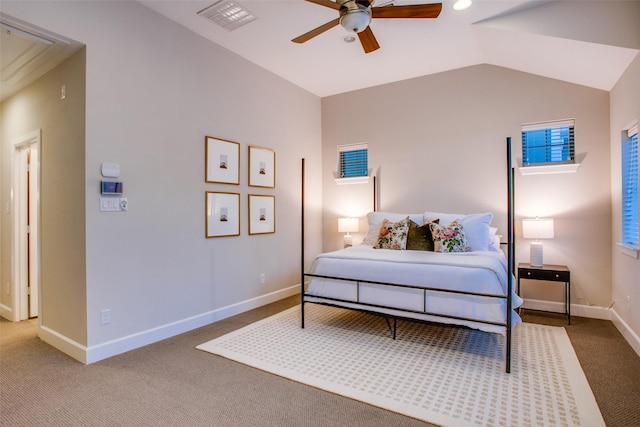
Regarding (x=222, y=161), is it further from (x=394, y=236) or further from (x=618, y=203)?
(x=618, y=203)

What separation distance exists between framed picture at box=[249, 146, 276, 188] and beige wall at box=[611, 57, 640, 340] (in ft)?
12.1

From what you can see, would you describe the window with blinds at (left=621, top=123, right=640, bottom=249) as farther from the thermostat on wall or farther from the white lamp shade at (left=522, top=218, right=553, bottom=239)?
the thermostat on wall

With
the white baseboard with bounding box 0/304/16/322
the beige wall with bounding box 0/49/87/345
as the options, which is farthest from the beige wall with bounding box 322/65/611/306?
the white baseboard with bounding box 0/304/16/322

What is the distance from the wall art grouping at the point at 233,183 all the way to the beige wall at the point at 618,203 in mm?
3698

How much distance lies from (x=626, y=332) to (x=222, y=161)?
4.31 meters

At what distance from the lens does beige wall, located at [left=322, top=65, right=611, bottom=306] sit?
374cm

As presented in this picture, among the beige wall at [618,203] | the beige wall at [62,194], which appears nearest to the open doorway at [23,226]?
the beige wall at [62,194]

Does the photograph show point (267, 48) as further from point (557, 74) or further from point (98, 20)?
point (557, 74)

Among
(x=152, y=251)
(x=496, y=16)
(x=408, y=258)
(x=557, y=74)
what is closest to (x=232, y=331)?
(x=152, y=251)

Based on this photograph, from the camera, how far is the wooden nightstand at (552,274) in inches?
139

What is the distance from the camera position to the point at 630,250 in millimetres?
2945

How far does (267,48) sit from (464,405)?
152 inches

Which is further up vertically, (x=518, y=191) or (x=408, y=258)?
(x=518, y=191)

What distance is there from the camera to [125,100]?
2.94 m
